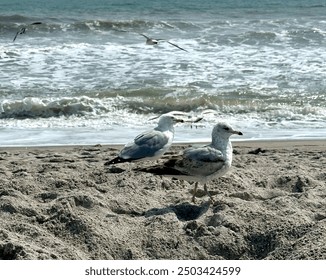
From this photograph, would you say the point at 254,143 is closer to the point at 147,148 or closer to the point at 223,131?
the point at 147,148

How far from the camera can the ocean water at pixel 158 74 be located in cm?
845

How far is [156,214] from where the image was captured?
4.64 metres

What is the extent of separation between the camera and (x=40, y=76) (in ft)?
37.8

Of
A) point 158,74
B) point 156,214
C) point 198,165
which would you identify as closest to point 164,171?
point 198,165

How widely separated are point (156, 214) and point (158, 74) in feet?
22.9

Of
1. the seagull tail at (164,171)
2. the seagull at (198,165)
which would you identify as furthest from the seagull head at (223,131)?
the seagull tail at (164,171)

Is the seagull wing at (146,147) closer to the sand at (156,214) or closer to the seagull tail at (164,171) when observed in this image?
the sand at (156,214)

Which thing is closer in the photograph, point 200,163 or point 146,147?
point 200,163

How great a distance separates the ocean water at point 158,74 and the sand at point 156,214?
877 mm

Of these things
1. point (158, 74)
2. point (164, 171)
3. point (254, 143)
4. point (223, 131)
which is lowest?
point (158, 74)

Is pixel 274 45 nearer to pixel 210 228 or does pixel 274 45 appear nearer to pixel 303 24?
pixel 303 24

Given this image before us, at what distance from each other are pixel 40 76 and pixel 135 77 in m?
1.49

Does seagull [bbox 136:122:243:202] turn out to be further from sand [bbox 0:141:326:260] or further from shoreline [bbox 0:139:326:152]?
shoreline [bbox 0:139:326:152]

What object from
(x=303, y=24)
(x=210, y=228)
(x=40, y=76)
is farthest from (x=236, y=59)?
(x=210, y=228)
